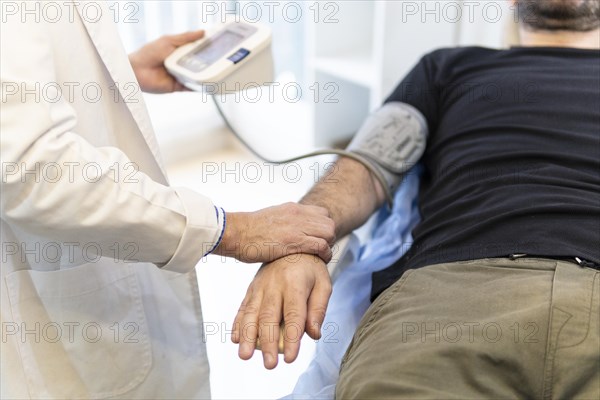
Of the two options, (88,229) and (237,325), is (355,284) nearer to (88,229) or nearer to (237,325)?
(237,325)

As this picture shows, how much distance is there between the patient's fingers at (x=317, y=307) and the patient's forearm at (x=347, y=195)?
0.82ft

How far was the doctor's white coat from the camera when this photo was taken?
0.81 meters

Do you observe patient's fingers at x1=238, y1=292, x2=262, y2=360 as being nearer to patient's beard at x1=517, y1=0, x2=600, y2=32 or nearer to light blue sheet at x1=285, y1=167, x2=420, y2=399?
light blue sheet at x1=285, y1=167, x2=420, y2=399

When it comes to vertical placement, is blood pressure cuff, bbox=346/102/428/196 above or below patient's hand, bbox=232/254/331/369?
above

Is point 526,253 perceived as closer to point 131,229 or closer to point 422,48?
point 131,229

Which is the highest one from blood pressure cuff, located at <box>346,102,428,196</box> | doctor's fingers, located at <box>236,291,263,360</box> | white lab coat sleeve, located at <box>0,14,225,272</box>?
white lab coat sleeve, located at <box>0,14,225,272</box>

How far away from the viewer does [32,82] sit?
31.6 inches

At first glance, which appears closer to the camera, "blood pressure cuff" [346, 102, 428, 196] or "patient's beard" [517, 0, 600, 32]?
"blood pressure cuff" [346, 102, 428, 196]

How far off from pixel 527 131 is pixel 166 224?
793 mm

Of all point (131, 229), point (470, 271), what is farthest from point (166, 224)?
point (470, 271)

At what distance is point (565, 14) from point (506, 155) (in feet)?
1.57

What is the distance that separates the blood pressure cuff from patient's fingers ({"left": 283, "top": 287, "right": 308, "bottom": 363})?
0.47 metres

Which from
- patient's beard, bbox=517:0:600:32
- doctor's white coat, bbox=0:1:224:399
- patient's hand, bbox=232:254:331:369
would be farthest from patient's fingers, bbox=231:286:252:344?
patient's beard, bbox=517:0:600:32

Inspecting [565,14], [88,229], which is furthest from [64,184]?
[565,14]
